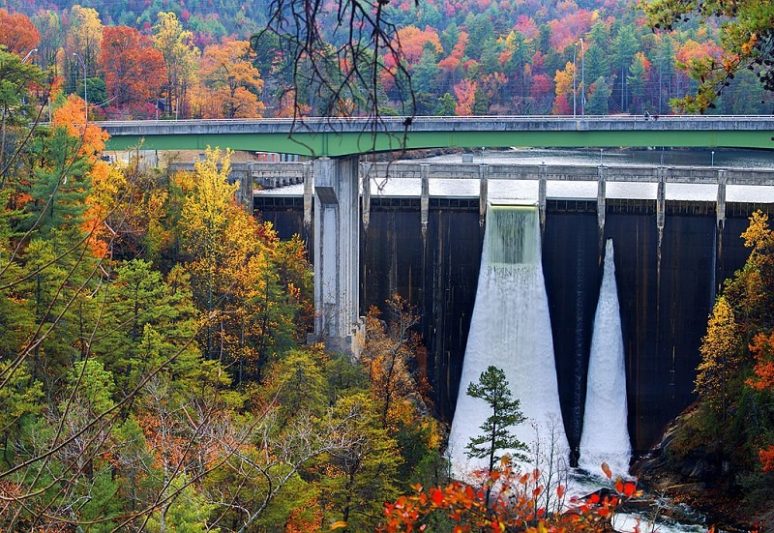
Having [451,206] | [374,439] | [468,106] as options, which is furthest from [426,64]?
[374,439]

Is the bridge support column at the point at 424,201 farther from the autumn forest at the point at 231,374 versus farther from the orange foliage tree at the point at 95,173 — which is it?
the orange foliage tree at the point at 95,173

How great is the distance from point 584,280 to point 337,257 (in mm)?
7039

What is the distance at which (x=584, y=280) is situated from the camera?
33.0 metres

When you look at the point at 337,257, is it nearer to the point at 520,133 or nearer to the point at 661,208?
the point at 520,133

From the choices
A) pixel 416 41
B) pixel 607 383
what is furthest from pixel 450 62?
pixel 607 383

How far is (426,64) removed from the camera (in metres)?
65.8

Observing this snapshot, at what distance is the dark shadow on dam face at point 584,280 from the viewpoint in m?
32.0

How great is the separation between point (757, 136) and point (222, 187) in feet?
46.6

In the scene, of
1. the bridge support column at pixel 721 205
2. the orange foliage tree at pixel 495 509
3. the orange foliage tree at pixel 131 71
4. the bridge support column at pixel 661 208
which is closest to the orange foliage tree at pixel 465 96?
the orange foliage tree at pixel 131 71

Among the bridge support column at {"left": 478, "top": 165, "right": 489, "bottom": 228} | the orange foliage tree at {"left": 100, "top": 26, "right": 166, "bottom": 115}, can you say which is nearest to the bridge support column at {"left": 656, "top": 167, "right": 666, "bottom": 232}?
the bridge support column at {"left": 478, "top": 165, "right": 489, "bottom": 228}

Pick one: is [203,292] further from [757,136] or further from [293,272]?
[757,136]

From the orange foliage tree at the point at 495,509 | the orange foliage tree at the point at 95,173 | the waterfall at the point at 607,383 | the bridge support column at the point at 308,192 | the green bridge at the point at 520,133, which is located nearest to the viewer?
the orange foliage tree at the point at 495,509

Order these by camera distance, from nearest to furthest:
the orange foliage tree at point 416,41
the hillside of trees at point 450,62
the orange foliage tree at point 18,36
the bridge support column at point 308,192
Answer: the bridge support column at point 308,192 < the orange foliage tree at point 18,36 < the hillside of trees at point 450,62 < the orange foliage tree at point 416,41

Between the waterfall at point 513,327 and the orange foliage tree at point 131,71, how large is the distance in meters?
23.9
